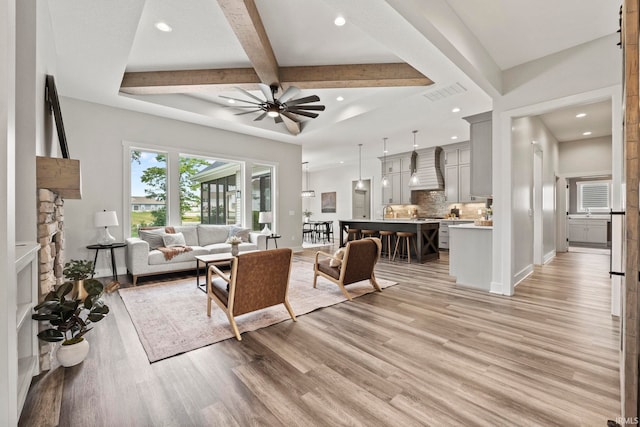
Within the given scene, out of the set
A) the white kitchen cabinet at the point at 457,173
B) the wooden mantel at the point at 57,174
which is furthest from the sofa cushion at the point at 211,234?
the white kitchen cabinet at the point at 457,173

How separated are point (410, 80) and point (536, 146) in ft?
10.0

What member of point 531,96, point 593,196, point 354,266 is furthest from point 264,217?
point 593,196

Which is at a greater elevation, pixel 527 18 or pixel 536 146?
pixel 527 18

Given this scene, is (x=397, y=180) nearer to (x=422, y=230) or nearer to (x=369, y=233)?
(x=369, y=233)

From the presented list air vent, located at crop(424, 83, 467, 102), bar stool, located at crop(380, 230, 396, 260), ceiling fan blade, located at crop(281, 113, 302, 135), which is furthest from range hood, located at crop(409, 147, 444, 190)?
ceiling fan blade, located at crop(281, 113, 302, 135)

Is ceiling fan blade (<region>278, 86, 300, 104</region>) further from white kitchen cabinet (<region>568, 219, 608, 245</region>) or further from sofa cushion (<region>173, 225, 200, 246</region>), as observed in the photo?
white kitchen cabinet (<region>568, 219, 608, 245</region>)

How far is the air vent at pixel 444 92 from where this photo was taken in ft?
14.2

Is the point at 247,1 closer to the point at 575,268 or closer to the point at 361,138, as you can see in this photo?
the point at 361,138

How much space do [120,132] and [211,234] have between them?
8.05 feet

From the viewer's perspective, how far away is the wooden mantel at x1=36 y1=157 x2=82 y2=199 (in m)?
2.09

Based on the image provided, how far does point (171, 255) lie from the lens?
4.72 m

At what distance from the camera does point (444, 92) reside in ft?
14.8

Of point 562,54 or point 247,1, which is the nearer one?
point 247,1

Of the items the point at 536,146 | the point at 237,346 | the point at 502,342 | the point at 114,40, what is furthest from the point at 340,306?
the point at 536,146
